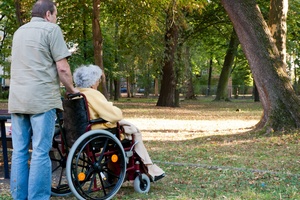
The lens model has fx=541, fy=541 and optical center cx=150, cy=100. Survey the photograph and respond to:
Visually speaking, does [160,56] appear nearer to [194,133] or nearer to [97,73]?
[194,133]

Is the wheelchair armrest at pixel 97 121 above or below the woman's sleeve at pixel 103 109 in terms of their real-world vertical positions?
below

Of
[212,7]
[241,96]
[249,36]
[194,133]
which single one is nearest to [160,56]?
[212,7]

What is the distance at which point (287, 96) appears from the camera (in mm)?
10391

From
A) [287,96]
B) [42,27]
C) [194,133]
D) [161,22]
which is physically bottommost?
[194,133]

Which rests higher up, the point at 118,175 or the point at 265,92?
the point at 265,92

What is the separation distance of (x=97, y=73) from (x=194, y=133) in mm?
7472

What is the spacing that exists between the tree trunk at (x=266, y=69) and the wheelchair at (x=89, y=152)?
18.5 feet

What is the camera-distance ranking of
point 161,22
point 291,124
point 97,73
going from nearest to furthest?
point 97,73, point 291,124, point 161,22

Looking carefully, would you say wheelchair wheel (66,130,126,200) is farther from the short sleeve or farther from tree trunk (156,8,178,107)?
tree trunk (156,8,178,107)

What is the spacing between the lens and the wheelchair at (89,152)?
15.6ft

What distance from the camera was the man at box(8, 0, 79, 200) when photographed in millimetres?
4445

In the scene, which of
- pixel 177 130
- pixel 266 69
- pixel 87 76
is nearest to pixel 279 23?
pixel 266 69

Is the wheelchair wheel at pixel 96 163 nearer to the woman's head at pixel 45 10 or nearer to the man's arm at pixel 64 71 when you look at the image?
the man's arm at pixel 64 71

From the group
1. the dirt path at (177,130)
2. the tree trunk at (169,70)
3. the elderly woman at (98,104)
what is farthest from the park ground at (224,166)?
the tree trunk at (169,70)
